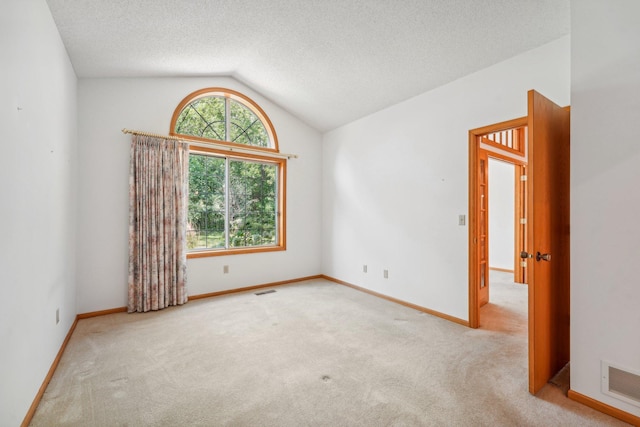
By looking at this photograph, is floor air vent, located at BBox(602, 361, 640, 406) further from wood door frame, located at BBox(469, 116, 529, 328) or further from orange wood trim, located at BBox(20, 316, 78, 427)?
orange wood trim, located at BBox(20, 316, 78, 427)

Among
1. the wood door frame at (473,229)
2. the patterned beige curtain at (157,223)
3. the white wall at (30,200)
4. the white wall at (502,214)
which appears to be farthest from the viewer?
the white wall at (502,214)

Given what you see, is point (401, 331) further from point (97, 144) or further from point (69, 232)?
point (97, 144)

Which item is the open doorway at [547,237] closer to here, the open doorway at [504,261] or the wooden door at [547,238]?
the wooden door at [547,238]

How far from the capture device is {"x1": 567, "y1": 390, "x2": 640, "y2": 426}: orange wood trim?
5.32 ft

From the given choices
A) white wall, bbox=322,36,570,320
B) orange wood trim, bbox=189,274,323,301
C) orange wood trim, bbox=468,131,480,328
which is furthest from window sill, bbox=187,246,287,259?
orange wood trim, bbox=468,131,480,328

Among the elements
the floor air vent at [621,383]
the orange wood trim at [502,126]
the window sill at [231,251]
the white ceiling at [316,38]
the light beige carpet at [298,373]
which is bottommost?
the light beige carpet at [298,373]

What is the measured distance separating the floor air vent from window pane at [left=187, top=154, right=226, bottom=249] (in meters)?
4.28

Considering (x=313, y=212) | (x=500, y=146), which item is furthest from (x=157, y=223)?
(x=500, y=146)

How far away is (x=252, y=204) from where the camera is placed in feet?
15.5

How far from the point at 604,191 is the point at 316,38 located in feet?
A: 9.14

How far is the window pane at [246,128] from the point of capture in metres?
4.50

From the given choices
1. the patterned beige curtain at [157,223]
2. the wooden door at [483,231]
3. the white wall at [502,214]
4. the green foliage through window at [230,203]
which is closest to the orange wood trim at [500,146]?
the wooden door at [483,231]

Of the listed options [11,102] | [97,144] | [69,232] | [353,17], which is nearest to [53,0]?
[11,102]

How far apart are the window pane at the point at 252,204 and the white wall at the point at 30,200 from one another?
211 cm
